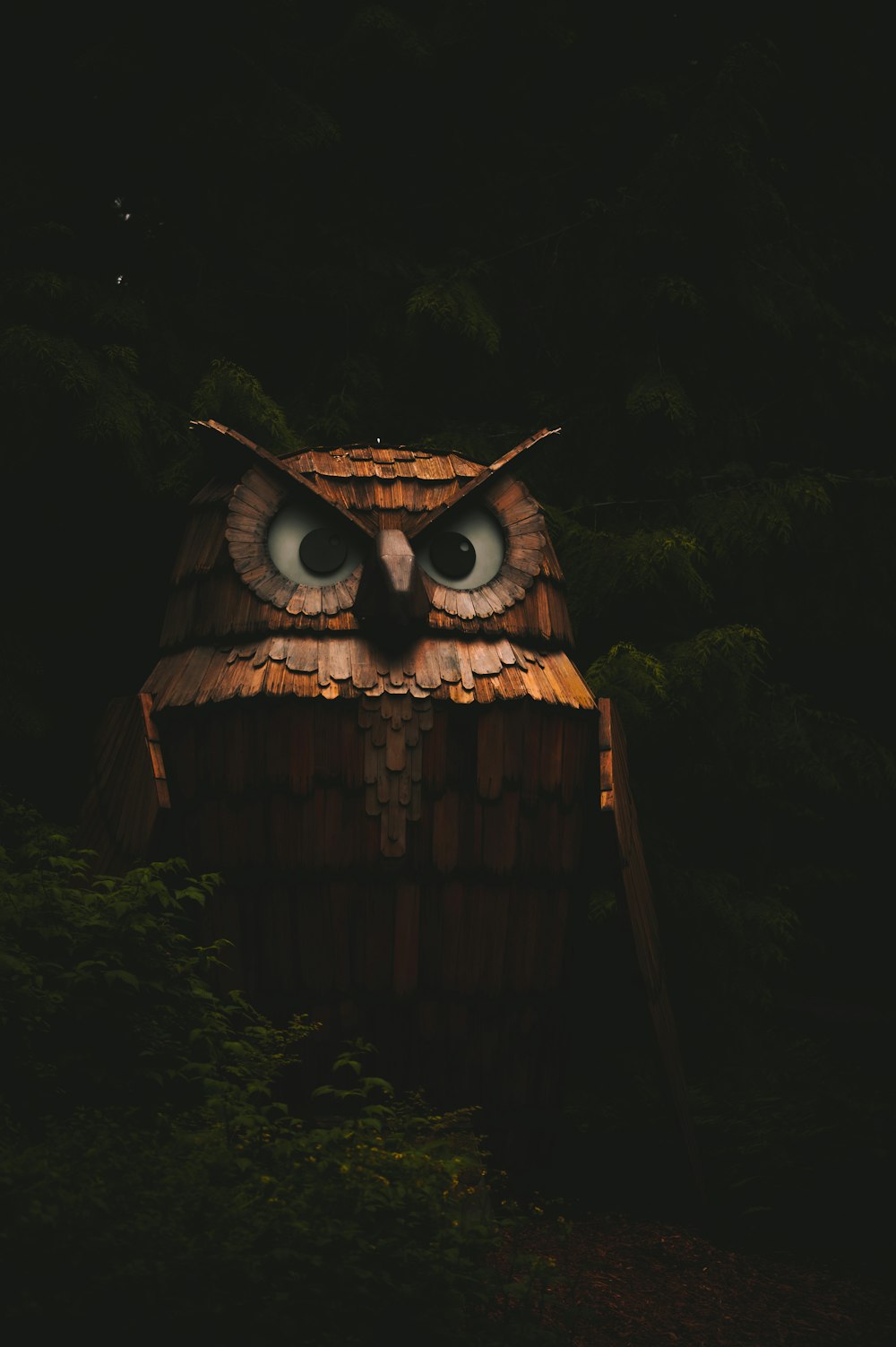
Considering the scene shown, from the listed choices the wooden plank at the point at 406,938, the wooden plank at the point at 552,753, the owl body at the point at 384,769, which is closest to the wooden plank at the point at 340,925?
the owl body at the point at 384,769

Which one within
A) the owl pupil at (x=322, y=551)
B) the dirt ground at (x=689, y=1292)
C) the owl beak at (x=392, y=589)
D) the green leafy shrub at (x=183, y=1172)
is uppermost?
the owl pupil at (x=322, y=551)

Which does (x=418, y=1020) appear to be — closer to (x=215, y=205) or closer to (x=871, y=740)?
(x=871, y=740)

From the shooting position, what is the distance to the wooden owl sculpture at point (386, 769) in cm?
396

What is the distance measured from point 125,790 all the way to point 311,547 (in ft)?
3.30

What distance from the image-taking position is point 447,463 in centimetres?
441

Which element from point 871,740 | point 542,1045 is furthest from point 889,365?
point 542,1045

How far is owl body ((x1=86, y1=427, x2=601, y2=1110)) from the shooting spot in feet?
13.0

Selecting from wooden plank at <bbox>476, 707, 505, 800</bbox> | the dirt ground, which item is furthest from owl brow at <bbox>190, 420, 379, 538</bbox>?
the dirt ground

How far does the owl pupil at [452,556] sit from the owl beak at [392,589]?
17 centimetres

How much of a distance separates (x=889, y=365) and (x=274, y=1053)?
5.03 meters

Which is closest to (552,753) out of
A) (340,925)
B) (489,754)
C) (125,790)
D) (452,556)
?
(489,754)

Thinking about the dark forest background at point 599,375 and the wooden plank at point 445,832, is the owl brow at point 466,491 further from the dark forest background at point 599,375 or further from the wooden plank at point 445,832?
the dark forest background at point 599,375

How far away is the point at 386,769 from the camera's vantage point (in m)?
3.98

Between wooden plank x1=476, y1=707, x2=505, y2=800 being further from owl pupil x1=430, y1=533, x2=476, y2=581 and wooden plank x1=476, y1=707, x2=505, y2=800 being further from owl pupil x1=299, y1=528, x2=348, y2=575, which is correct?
owl pupil x1=299, y1=528, x2=348, y2=575
